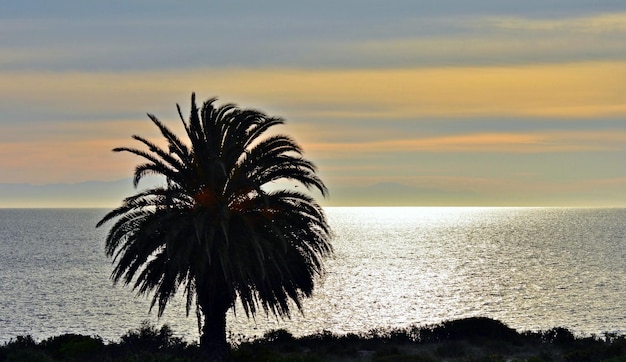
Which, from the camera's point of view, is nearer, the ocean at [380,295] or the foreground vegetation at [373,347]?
the foreground vegetation at [373,347]

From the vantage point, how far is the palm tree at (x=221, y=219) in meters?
31.4

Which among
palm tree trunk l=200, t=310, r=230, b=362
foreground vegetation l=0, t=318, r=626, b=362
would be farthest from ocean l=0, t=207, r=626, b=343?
palm tree trunk l=200, t=310, r=230, b=362

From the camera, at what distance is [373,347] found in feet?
128

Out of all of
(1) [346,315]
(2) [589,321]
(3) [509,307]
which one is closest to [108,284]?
(1) [346,315]

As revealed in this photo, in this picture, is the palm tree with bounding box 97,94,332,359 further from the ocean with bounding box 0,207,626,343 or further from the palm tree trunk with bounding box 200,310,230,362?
the ocean with bounding box 0,207,626,343

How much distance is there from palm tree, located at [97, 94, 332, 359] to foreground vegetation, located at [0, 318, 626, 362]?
265cm

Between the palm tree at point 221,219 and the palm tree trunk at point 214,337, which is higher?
the palm tree at point 221,219

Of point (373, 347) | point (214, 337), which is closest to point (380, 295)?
point (373, 347)

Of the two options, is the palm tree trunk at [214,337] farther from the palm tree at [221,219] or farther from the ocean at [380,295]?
the ocean at [380,295]

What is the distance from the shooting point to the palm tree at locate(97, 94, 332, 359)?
31.4 metres

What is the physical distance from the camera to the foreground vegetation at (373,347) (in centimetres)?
3416

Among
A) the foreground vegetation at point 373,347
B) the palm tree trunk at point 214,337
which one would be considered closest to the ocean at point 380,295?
the foreground vegetation at point 373,347

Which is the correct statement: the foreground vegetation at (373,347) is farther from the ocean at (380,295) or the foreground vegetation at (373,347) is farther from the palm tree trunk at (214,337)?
the ocean at (380,295)

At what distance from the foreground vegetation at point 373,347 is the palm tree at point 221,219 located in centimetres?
265
